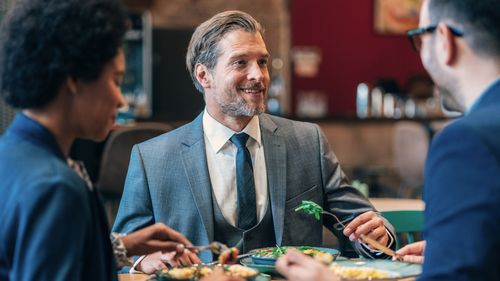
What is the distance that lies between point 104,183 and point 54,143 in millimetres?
2538

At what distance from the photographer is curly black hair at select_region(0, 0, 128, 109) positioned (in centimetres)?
88

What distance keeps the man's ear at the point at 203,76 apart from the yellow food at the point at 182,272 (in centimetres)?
90

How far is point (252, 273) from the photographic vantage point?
1142 millimetres

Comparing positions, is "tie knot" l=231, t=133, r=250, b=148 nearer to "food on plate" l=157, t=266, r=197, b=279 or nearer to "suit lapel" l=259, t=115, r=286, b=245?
"suit lapel" l=259, t=115, r=286, b=245

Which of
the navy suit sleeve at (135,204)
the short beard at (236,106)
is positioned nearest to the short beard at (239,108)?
the short beard at (236,106)

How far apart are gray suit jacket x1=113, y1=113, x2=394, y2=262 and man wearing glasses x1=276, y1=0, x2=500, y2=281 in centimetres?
69

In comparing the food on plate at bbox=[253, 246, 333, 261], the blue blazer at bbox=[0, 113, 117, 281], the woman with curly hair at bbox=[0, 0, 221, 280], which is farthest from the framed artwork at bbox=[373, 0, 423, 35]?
the blue blazer at bbox=[0, 113, 117, 281]

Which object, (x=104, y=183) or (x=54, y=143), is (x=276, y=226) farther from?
(x=104, y=183)

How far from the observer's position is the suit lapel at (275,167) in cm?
167

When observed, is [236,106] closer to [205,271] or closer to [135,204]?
[135,204]

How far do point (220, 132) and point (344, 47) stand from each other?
6.36m

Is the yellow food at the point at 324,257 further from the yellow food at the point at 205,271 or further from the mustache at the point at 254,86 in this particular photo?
the mustache at the point at 254,86

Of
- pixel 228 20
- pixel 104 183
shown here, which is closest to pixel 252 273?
pixel 228 20

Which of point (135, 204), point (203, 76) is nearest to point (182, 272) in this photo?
point (135, 204)
